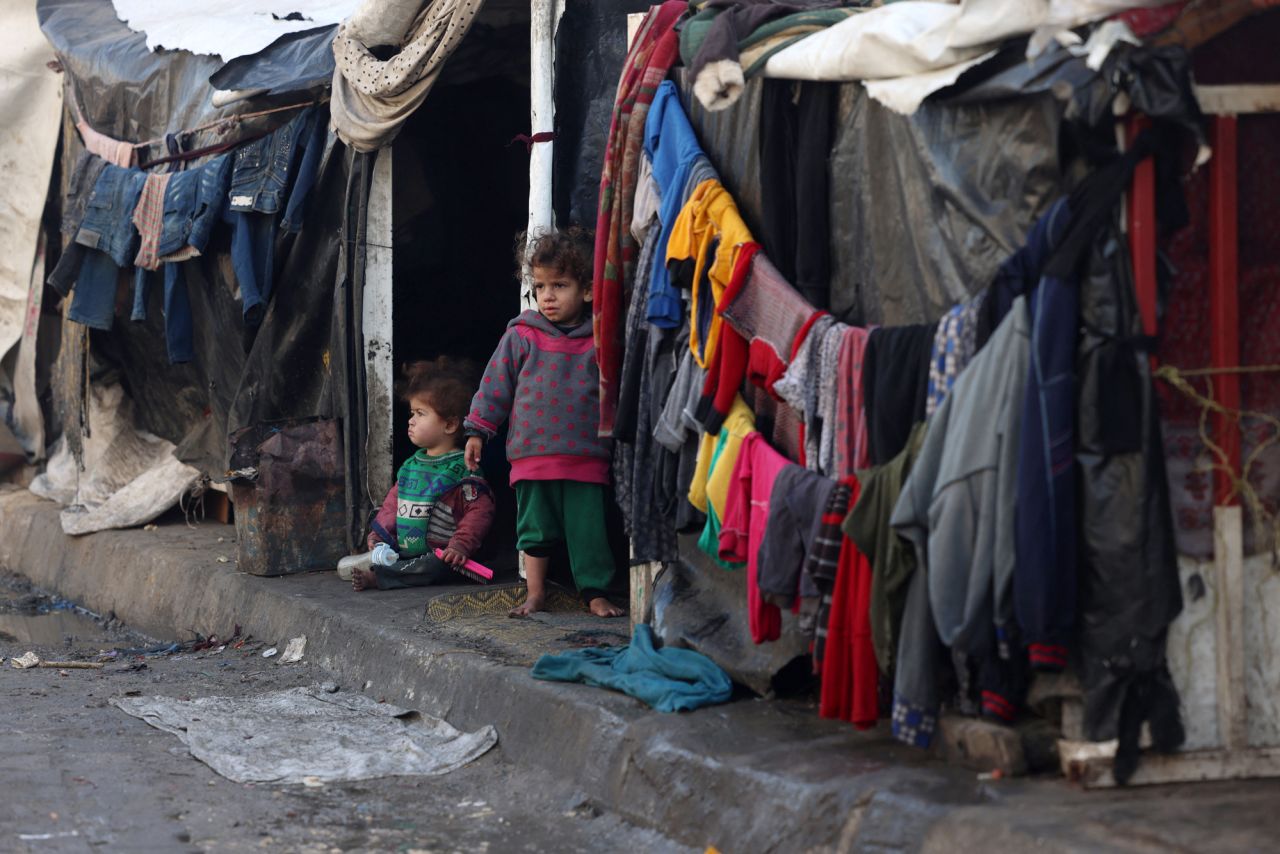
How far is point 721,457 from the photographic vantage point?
15.5 ft

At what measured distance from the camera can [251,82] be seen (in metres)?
7.74

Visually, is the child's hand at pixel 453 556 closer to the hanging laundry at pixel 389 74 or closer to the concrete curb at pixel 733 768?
the concrete curb at pixel 733 768

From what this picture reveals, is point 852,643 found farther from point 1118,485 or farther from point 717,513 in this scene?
point 1118,485

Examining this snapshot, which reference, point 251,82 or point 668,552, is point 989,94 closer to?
point 668,552

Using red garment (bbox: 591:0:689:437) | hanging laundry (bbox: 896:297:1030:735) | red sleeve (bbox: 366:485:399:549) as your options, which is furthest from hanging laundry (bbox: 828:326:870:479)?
red sleeve (bbox: 366:485:399:549)

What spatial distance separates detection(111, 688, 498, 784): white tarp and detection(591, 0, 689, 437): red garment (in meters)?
1.21

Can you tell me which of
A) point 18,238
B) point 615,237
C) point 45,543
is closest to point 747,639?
point 615,237

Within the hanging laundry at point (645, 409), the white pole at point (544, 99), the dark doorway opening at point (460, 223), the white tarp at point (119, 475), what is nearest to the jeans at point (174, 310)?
the white tarp at point (119, 475)

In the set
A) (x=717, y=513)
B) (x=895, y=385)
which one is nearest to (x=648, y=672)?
(x=717, y=513)

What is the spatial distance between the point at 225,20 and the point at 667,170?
4738mm

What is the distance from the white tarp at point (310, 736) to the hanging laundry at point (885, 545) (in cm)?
165

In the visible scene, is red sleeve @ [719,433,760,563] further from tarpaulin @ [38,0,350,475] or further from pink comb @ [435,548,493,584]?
tarpaulin @ [38,0,350,475]

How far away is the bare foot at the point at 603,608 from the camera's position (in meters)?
6.34

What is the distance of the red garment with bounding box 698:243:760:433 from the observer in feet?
15.3
